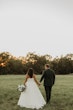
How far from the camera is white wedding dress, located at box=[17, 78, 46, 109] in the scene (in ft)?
64.7

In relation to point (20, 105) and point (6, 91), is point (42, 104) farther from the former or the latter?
point (6, 91)

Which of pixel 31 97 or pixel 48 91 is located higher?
pixel 48 91

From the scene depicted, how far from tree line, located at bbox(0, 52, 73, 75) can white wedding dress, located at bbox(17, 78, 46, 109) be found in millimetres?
80465

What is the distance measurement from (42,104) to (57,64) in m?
91.2

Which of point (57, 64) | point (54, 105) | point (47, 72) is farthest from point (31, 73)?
point (57, 64)

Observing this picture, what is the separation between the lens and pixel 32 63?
388 ft

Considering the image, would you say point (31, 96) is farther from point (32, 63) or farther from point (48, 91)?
point (32, 63)

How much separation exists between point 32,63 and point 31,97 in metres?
98.6

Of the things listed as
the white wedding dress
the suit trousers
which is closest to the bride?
the white wedding dress

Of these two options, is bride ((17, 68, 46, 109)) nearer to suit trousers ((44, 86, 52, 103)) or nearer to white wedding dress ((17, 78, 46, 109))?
white wedding dress ((17, 78, 46, 109))

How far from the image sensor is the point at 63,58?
114500 mm

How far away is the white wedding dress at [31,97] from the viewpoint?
64.7 ft

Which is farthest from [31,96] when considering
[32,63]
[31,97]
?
[32,63]

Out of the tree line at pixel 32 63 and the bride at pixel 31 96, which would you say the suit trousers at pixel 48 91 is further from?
the tree line at pixel 32 63
